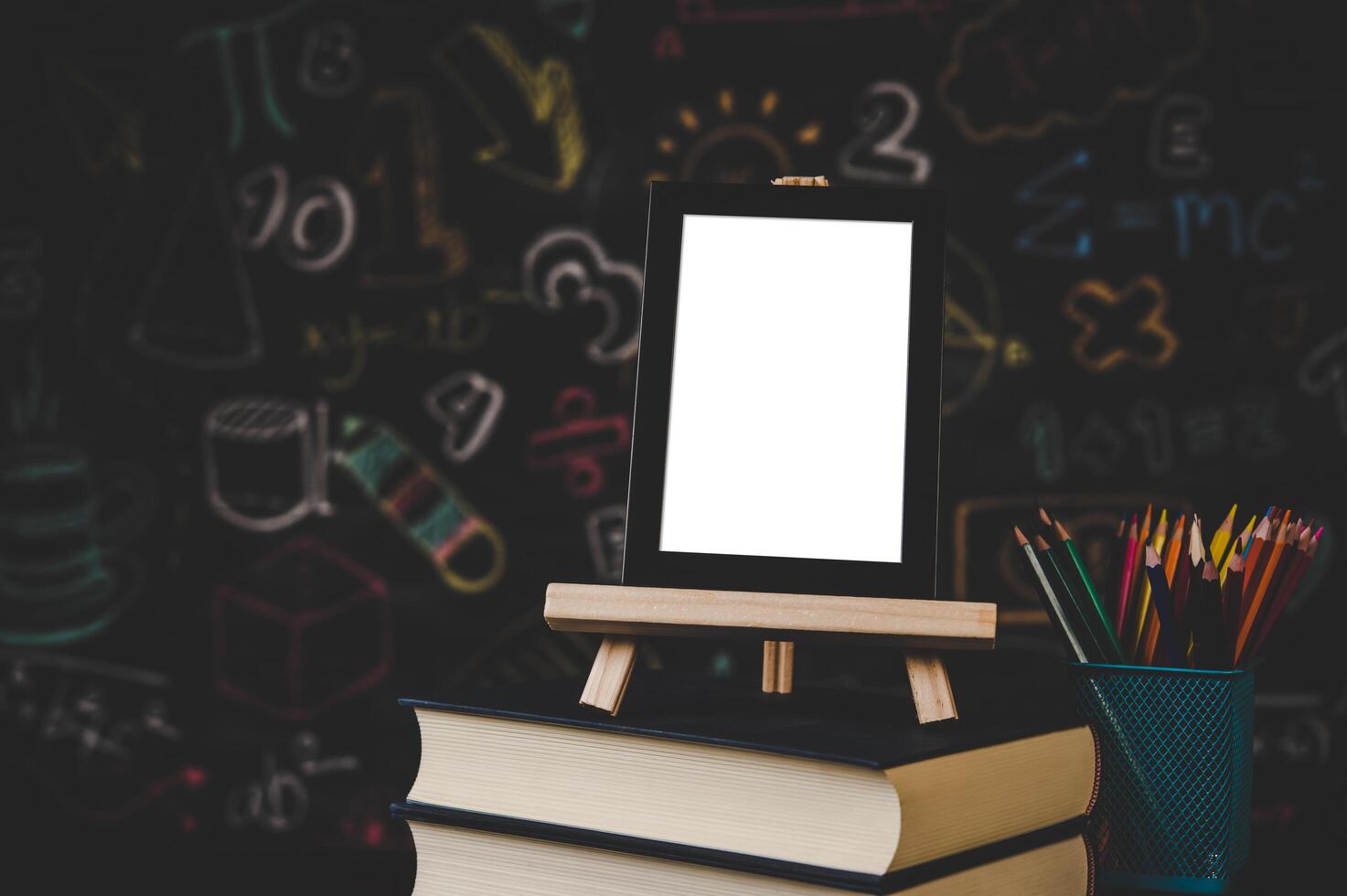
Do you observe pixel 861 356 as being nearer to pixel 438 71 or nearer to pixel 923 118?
pixel 923 118

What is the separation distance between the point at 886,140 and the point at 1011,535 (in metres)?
0.51

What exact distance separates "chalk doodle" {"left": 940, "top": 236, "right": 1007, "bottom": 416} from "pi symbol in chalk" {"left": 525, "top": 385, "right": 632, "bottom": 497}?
0.42m

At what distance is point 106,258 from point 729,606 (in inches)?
51.0

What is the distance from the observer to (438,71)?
5.33 ft

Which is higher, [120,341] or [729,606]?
[120,341]

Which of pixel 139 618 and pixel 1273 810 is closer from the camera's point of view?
pixel 1273 810

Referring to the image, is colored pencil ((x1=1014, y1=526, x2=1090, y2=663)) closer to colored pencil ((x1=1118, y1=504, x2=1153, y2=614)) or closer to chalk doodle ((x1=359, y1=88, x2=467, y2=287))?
colored pencil ((x1=1118, y1=504, x2=1153, y2=614))

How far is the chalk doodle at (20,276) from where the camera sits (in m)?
1.66

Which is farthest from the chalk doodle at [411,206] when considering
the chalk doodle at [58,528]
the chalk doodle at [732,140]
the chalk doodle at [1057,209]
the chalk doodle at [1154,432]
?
the chalk doodle at [1154,432]

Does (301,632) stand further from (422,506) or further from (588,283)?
(588,283)

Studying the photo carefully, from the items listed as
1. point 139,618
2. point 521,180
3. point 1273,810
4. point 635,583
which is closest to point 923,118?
point 521,180

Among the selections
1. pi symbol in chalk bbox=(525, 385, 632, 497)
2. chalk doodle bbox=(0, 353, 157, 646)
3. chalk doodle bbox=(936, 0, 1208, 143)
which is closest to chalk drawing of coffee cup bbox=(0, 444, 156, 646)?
chalk doodle bbox=(0, 353, 157, 646)

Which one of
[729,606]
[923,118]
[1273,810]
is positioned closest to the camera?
[729,606]

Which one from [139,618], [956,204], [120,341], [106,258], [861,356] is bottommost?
[139,618]
